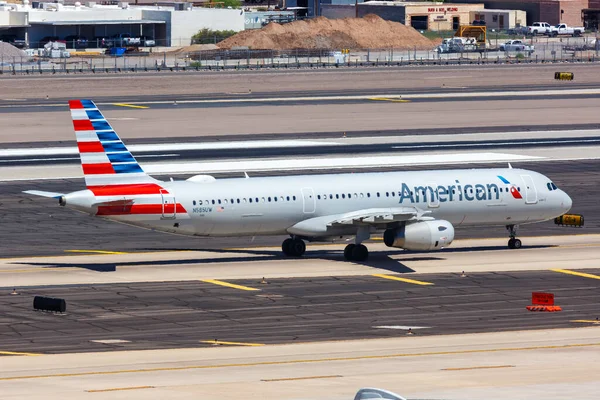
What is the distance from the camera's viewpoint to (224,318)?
1960 inches

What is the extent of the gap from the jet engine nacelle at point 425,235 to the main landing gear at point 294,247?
482 centimetres

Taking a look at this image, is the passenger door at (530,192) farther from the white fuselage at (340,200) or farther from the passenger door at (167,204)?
the passenger door at (167,204)

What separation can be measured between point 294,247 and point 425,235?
6.69 metres

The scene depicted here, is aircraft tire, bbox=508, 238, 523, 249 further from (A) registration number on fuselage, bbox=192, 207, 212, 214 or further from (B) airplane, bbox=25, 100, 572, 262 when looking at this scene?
(A) registration number on fuselage, bbox=192, 207, 212, 214

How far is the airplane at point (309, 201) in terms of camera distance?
59.1 m

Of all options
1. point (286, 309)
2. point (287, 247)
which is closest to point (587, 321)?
point (286, 309)

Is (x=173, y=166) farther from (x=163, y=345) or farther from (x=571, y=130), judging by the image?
(x=163, y=345)

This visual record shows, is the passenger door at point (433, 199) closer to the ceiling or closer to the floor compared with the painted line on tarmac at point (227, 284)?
closer to the ceiling

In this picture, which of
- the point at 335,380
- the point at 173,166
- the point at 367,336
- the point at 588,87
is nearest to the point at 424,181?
the point at 367,336

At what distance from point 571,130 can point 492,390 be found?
9228 cm

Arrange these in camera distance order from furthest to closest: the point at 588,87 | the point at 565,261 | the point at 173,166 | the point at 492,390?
1. the point at 588,87
2. the point at 173,166
3. the point at 565,261
4. the point at 492,390

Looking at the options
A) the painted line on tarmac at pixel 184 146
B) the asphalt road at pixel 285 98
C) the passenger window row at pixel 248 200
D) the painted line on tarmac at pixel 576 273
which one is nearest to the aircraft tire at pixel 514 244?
the painted line on tarmac at pixel 576 273

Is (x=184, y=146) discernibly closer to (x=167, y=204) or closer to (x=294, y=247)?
(x=294, y=247)

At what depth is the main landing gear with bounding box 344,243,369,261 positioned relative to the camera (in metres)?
63.1
